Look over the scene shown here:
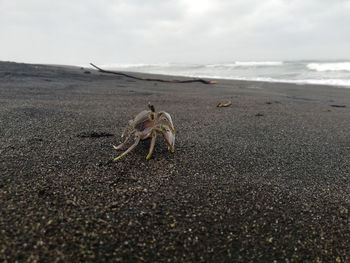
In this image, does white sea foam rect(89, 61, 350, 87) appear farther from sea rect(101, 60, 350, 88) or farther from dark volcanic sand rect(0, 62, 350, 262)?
dark volcanic sand rect(0, 62, 350, 262)

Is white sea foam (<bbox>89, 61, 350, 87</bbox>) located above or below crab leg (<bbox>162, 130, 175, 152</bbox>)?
above

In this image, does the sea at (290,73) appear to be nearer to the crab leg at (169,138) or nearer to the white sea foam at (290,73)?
the white sea foam at (290,73)

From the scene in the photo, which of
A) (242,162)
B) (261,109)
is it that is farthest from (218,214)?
(261,109)

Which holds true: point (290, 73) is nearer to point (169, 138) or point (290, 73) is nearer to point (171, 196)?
point (169, 138)

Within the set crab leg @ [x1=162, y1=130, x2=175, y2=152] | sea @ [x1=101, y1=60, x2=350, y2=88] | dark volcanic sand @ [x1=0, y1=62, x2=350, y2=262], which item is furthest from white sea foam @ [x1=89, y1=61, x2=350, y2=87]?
crab leg @ [x1=162, y1=130, x2=175, y2=152]

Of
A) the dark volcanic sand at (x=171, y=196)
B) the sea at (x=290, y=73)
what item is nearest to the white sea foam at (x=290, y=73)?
the sea at (x=290, y=73)

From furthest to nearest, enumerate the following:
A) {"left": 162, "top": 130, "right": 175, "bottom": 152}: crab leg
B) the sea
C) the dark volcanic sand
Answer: the sea → {"left": 162, "top": 130, "right": 175, "bottom": 152}: crab leg → the dark volcanic sand

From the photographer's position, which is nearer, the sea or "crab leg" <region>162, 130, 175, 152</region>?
"crab leg" <region>162, 130, 175, 152</region>

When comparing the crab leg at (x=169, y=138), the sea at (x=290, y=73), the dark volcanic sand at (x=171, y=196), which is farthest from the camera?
the sea at (x=290, y=73)
